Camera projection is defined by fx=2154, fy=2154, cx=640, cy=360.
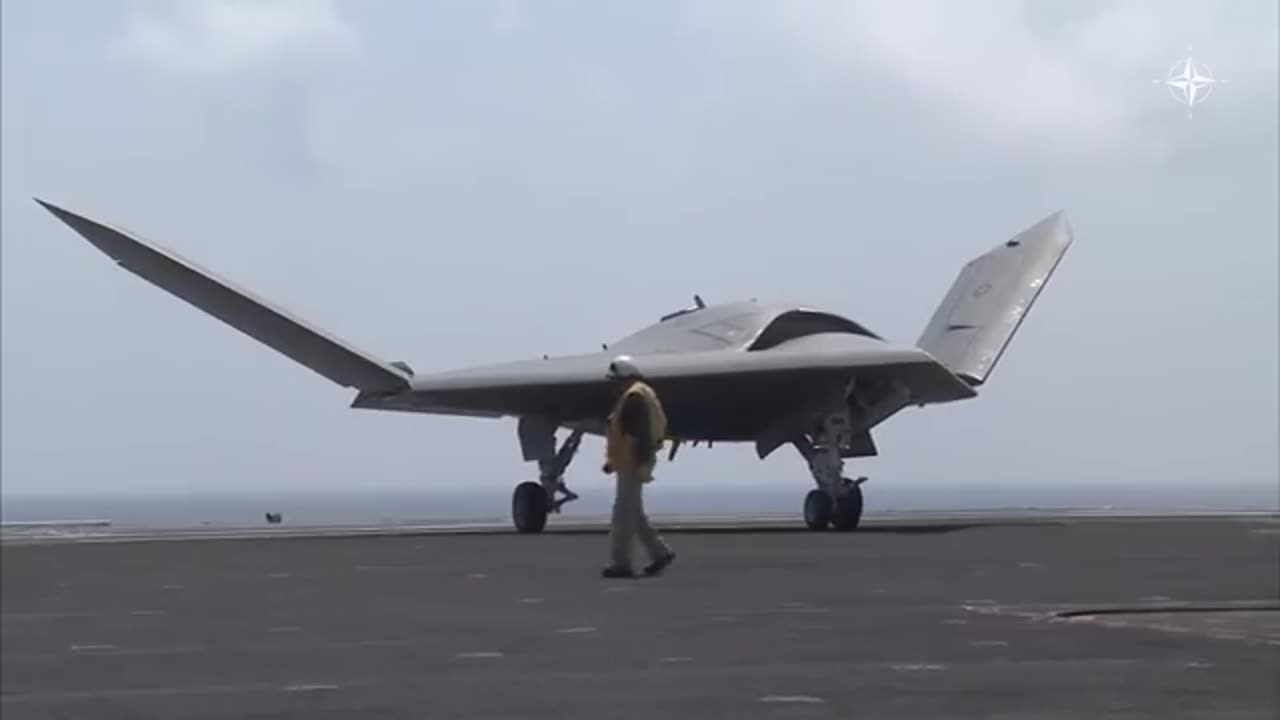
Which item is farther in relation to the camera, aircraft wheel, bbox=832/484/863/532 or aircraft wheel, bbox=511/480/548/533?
aircraft wheel, bbox=511/480/548/533

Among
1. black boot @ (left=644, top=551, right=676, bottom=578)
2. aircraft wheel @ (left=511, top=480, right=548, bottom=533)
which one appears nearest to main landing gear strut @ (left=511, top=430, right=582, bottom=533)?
aircraft wheel @ (left=511, top=480, right=548, bottom=533)

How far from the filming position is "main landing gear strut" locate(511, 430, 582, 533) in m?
34.3

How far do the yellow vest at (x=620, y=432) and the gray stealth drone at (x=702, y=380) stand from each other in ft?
46.2

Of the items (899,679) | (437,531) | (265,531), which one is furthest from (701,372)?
(899,679)

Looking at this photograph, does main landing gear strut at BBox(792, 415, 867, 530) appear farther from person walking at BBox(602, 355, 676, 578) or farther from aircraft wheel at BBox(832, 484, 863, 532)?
person walking at BBox(602, 355, 676, 578)

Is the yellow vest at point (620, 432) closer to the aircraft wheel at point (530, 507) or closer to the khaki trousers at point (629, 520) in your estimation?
the khaki trousers at point (629, 520)

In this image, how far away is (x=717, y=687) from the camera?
11.5 metres

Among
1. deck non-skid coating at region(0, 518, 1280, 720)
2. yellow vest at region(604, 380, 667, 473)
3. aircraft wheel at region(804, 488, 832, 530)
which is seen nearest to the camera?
deck non-skid coating at region(0, 518, 1280, 720)

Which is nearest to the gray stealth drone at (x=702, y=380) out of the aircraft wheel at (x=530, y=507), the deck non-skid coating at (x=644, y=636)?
the aircraft wheel at (x=530, y=507)

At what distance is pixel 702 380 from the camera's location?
32.6 metres

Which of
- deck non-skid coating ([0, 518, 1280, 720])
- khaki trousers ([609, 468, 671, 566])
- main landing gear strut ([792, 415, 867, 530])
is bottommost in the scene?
deck non-skid coating ([0, 518, 1280, 720])

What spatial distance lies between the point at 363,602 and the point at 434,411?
687 inches

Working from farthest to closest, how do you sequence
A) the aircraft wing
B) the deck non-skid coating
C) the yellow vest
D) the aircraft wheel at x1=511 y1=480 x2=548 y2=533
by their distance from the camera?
the aircraft wheel at x1=511 y1=480 x2=548 y2=533, the aircraft wing, the yellow vest, the deck non-skid coating

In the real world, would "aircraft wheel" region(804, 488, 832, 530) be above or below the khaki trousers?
above
